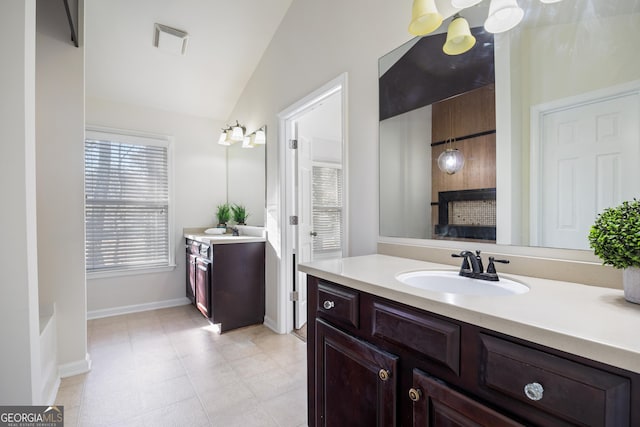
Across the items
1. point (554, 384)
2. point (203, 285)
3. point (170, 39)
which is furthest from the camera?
point (203, 285)

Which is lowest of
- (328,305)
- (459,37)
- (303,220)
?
(328,305)

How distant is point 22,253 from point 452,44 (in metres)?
1.89

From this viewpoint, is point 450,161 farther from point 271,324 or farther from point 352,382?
point 271,324

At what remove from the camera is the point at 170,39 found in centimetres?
270

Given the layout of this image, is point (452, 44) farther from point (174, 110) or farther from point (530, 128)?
point (174, 110)

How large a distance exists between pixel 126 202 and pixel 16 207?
2732 millimetres

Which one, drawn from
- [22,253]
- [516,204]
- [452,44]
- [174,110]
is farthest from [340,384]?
[174,110]

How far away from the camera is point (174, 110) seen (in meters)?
3.62

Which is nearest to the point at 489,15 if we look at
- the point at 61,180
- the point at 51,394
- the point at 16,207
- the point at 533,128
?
the point at 533,128

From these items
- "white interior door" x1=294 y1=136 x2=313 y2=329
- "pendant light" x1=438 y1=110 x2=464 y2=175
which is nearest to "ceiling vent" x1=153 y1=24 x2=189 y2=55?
"white interior door" x1=294 y1=136 x2=313 y2=329

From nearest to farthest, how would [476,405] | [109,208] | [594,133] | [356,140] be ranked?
[476,405] < [594,133] < [356,140] < [109,208]

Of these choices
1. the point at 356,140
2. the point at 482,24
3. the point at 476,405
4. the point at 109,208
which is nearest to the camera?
the point at 476,405

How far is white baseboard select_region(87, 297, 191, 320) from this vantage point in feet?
10.6

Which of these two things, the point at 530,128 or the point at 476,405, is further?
the point at 530,128
